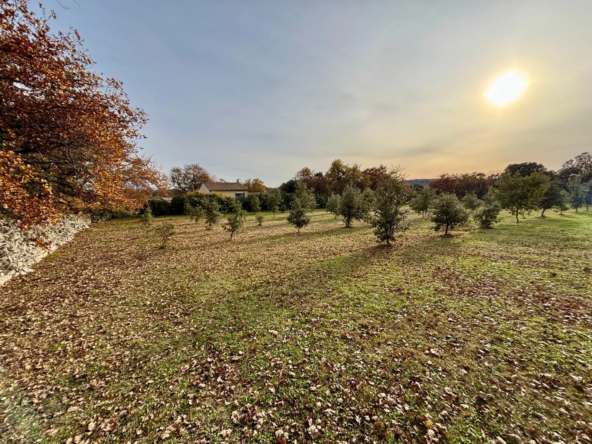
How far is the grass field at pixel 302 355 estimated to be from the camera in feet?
11.3

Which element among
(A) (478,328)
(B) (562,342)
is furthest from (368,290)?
(B) (562,342)

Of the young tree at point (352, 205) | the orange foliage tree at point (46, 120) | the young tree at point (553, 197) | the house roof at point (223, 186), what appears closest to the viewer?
the orange foliage tree at point (46, 120)

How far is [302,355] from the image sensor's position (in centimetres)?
496

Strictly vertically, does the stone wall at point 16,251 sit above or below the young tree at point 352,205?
below

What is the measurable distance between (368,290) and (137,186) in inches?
989

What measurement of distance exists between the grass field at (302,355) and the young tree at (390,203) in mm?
4541

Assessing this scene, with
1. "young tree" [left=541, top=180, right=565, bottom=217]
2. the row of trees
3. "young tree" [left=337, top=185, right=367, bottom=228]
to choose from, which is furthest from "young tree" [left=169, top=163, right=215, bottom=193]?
"young tree" [left=541, top=180, right=565, bottom=217]

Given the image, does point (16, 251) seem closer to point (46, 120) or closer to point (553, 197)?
point (46, 120)

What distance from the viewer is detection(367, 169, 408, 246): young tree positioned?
13.8 metres

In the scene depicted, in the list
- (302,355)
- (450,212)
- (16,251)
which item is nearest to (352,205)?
(450,212)

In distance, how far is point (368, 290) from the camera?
8.11m

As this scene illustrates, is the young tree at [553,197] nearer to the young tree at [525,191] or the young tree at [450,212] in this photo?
the young tree at [525,191]

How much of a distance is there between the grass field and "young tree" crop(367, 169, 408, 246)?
4541mm

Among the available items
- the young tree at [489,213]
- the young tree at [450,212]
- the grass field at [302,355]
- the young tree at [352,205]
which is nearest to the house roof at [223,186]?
the young tree at [352,205]
